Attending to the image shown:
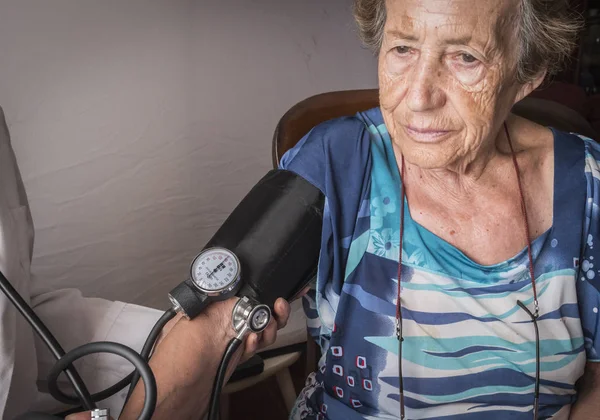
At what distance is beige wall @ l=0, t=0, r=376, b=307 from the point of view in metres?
1.47

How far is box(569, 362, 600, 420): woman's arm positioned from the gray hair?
56 centimetres

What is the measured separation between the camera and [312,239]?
1055mm

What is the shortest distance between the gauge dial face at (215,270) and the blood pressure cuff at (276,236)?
0.04 meters

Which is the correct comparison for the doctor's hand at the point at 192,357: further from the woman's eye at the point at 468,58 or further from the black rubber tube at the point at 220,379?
the woman's eye at the point at 468,58

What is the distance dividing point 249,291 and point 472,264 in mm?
391

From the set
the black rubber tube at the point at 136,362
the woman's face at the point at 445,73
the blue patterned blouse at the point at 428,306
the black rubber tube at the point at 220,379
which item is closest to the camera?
the black rubber tube at the point at 136,362

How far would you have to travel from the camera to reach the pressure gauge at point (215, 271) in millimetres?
904

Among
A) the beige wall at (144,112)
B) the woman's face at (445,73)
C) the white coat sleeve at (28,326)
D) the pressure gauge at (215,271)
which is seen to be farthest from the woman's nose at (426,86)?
the beige wall at (144,112)

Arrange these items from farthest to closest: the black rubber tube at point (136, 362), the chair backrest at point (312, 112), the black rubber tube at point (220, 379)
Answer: the chair backrest at point (312, 112)
the black rubber tube at point (220, 379)
the black rubber tube at point (136, 362)

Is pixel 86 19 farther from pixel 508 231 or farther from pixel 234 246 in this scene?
pixel 508 231

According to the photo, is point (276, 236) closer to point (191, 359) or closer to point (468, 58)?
point (191, 359)

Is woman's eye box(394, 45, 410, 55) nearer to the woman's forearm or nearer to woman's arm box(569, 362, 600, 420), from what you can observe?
the woman's forearm

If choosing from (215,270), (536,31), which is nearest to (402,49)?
(536,31)

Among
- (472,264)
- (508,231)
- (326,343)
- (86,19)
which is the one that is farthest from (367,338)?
(86,19)
